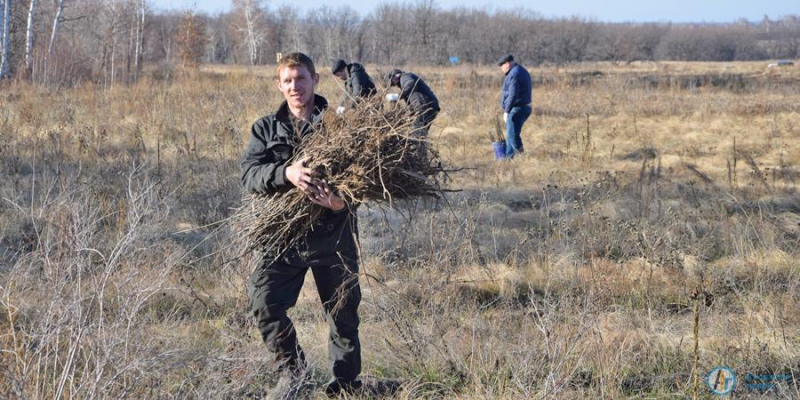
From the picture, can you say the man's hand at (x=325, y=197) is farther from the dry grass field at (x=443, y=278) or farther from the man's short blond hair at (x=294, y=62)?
the man's short blond hair at (x=294, y=62)

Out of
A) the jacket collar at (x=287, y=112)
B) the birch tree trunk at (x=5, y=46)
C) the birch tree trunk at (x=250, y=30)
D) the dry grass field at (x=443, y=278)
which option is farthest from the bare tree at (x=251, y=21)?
the jacket collar at (x=287, y=112)

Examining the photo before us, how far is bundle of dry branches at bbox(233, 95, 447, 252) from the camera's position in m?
2.61

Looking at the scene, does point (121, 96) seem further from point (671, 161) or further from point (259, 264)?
point (259, 264)

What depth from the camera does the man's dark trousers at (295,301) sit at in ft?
9.63

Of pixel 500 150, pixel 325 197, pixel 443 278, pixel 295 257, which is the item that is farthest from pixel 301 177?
pixel 500 150

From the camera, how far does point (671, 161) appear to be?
9.55 meters

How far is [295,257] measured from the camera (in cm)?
Answer: 294

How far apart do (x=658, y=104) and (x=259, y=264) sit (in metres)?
14.0

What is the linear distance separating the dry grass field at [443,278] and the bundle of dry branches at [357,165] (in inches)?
7.9

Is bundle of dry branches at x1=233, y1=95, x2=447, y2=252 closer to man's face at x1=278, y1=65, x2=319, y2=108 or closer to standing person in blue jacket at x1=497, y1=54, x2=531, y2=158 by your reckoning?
man's face at x1=278, y1=65, x2=319, y2=108

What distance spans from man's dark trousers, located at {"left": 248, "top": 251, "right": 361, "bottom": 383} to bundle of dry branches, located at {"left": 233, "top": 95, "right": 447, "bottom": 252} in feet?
0.42

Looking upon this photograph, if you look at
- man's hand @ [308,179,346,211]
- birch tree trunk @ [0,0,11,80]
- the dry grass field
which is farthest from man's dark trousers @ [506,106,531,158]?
birch tree trunk @ [0,0,11,80]

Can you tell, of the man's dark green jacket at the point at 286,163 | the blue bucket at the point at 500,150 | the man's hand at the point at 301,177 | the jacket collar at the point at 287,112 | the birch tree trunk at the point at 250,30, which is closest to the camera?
the man's hand at the point at 301,177

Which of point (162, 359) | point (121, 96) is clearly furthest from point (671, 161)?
point (121, 96)
